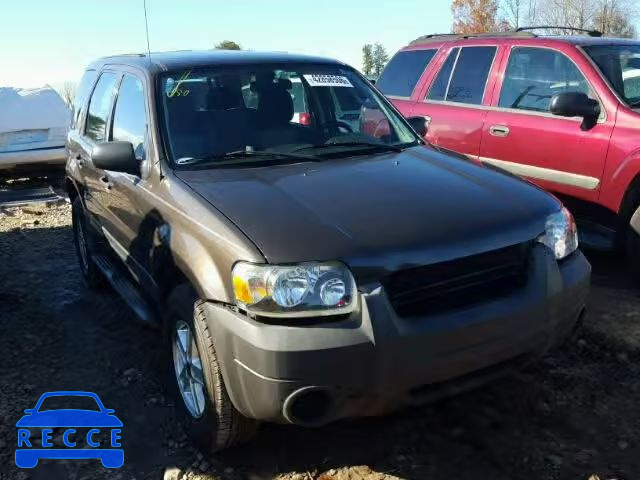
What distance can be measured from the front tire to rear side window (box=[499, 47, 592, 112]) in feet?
12.0

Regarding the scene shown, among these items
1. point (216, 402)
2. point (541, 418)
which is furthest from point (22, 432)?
point (541, 418)

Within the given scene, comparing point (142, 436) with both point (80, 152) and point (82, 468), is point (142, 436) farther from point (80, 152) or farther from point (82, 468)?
point (80, 152)

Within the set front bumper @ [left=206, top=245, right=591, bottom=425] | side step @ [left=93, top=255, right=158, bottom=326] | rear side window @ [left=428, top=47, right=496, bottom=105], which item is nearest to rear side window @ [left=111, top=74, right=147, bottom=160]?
side step @ [left=93, top=255, right=158, bottom=326]

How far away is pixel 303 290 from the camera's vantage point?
2.45m

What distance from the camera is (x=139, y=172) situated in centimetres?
353

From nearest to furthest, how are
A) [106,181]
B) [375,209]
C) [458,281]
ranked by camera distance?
1. [458,281]
2. [375,209]
3. [106,181]

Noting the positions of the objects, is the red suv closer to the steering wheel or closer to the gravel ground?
the gravel ground

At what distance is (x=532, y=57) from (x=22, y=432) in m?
4.70

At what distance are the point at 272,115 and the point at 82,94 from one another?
222 cm

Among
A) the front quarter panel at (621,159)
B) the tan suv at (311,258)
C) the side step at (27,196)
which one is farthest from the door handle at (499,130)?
the side step at (27,196)

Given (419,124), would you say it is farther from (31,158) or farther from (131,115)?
(31,158)

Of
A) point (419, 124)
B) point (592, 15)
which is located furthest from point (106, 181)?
point (592, 15)

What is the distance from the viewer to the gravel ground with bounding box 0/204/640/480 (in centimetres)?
287

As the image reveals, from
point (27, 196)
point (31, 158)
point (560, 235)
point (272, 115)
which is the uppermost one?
point (272, 115)
